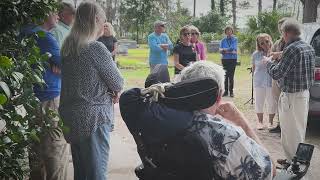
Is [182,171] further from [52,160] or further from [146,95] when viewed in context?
[52,160]

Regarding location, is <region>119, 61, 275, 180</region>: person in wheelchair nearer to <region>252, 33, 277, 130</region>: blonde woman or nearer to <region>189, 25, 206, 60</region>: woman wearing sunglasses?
<region>252, 33, 277, 130</region>: blonde woman

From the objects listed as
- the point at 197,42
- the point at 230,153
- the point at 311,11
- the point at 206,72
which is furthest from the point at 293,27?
the point at 311,11

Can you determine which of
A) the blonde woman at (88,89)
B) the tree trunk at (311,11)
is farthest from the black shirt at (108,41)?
the tree trunk at (311,11)

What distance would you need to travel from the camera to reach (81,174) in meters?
3.81

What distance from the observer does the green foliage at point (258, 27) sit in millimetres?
24994

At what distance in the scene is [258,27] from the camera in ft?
85.5

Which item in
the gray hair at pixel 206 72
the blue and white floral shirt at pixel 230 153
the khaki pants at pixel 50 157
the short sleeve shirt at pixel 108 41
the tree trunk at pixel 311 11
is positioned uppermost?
the tree trunk at pixel 311 11

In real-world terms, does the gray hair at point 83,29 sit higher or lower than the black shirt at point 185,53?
higher

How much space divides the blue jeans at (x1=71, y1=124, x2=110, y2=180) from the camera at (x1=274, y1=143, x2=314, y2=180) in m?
1.37

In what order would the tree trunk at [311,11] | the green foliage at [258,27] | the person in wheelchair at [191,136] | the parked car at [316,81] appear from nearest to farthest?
the person in wheelchair at [191,136], the parked car at [316,81], the tree trunk at [311,11], the green foliage at [258,27]

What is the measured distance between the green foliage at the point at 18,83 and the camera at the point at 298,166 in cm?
148

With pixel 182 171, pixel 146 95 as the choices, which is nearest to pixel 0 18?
pixel 146 95

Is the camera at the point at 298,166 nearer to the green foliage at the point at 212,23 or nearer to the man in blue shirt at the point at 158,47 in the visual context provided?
the man in blue shirt at the point at 158,47

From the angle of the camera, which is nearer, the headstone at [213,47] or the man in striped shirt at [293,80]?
the man in striped shirt at [293,80]
